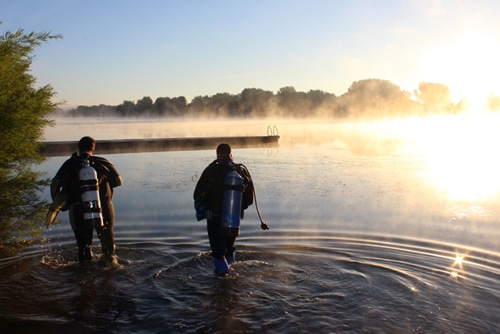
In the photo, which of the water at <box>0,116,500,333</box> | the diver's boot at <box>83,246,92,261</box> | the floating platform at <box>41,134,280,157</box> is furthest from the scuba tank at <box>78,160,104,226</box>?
the floating platform at <box>41,134,280,157</box>

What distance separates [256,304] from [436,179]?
13.5 meters


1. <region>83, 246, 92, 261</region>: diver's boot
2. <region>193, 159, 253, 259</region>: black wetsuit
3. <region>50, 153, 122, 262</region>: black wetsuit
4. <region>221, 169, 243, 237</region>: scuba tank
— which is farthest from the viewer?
<region>83, 246, 92, 261</region>: diver's boot

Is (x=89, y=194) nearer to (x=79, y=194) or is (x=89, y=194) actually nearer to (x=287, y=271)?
(x=79, y=194)

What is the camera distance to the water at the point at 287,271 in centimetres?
578

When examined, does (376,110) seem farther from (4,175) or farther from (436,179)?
(4,175)

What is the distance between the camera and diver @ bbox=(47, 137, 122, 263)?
7.47m

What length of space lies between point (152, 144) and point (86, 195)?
23.2 metres

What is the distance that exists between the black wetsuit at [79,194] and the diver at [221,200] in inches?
61.3

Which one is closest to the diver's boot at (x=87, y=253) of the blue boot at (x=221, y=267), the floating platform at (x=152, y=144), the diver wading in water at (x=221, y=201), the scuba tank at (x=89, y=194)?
the scuba tank at (x=89, y=194)

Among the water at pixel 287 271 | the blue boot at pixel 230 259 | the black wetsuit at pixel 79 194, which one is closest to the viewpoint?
the water at pixel 287 271

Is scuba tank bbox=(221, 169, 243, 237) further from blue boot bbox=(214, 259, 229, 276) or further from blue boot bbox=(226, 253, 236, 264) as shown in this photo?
blue boot bbox=(226, 253, 236, 264)

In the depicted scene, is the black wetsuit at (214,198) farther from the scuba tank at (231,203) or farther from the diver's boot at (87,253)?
the diver's boot at (87,253)

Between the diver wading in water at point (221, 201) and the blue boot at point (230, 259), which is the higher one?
the diver wading in water at point (221, 201)

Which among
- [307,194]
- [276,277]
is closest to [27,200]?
[276,277]
